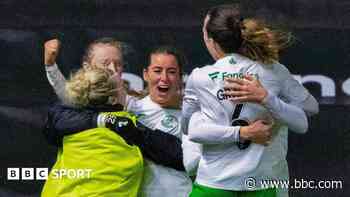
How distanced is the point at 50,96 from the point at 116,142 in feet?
2.53

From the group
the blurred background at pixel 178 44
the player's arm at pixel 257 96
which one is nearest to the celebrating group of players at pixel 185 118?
the player's arm at pixel 257 96

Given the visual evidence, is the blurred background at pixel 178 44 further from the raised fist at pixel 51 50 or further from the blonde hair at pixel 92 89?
the blonde hair at pixel 92 89

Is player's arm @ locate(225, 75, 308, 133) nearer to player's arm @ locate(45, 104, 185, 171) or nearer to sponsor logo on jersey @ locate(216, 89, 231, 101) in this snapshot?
sponsor logo on jersey @ locate(216, 89, 231, 101)

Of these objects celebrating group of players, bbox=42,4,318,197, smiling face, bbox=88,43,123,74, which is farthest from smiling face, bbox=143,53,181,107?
smiling face, bbox=88,43,123,74

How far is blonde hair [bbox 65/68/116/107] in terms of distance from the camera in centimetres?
414

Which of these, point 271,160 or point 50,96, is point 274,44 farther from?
point 50,96

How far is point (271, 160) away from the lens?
376 centimetres

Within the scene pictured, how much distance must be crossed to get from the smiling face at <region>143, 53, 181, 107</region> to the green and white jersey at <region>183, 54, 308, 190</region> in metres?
0.53

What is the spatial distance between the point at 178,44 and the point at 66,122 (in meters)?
0.83

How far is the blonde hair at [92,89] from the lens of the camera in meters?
4.14

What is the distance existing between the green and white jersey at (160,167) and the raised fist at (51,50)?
409mm

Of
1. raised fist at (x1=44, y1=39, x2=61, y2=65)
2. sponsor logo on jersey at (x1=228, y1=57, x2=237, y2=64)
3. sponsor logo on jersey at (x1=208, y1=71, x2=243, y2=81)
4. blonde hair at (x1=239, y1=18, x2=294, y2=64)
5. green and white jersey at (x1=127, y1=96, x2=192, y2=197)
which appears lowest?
green and white jersey at (x1=127, y1=96, x2=192, y2=197)

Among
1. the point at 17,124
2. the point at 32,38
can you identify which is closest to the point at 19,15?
the point at 32,38

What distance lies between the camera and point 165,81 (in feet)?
14.2
